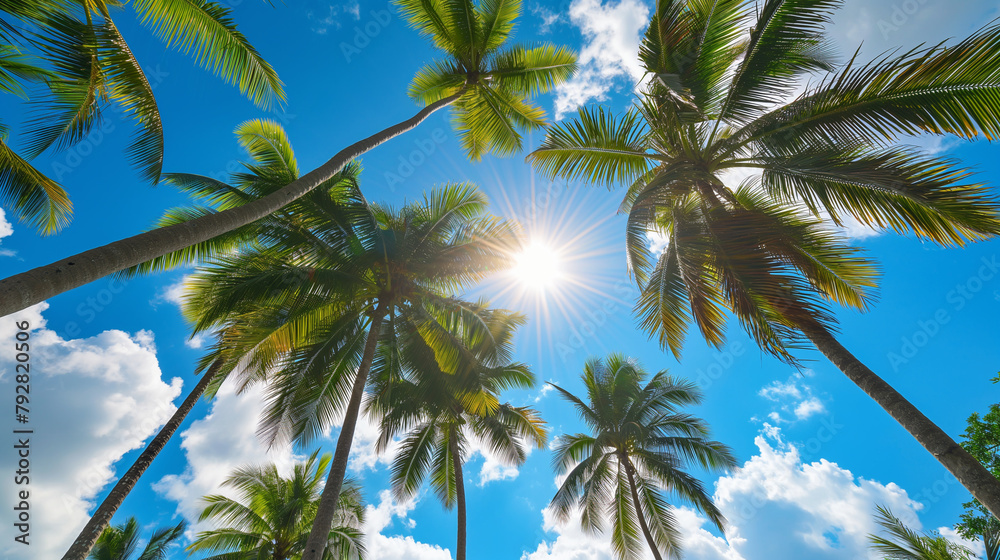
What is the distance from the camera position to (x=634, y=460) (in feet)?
53.9

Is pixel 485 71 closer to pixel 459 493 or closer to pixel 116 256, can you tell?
pixel 116 256

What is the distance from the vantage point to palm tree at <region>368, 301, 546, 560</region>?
10.5 m

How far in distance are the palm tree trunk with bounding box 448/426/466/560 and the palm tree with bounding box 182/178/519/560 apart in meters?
5.28

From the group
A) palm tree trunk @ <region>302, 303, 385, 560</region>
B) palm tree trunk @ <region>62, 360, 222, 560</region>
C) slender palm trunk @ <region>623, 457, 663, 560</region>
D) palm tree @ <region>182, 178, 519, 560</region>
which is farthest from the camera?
slender palm trunk @ <region>623, 457, 663, 560</region>

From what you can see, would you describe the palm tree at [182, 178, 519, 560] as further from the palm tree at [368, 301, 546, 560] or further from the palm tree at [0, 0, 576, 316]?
the palm tree at [0, 0, 576, 316]

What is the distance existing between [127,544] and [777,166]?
28451 mm

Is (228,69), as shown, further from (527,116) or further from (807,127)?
(807,127)

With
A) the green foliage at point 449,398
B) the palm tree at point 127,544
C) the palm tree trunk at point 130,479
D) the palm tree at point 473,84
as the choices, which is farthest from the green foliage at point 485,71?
the palm tree at point 127,544

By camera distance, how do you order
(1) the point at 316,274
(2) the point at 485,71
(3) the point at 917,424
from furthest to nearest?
(2) the point at 485,71 < (1) the point at 316,274 < (3) the point at 917,424

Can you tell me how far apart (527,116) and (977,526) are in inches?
613

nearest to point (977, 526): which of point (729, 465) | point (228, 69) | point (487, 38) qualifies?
point (729, 465)

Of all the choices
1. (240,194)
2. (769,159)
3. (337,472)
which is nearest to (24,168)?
(240,194)

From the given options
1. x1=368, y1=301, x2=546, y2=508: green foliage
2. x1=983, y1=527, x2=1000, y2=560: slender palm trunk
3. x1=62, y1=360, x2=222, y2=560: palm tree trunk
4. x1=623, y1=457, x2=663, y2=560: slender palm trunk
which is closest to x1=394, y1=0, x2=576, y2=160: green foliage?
x1=368, y1=301, x2=546, y2=508: green foliage

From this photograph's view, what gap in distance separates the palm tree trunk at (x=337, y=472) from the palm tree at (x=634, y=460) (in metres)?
9.82
